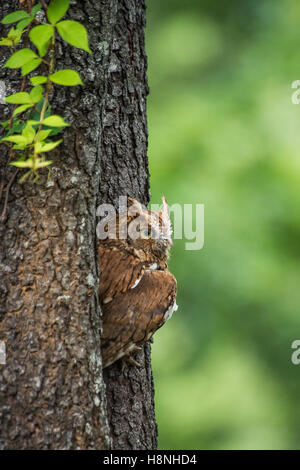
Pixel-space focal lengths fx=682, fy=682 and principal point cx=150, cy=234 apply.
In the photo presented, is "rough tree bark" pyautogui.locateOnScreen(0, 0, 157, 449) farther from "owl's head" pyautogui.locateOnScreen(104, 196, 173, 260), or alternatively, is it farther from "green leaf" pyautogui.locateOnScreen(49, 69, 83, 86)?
"owl's head" pyautogui.locateOnScreen(104, 196, 173, 260)

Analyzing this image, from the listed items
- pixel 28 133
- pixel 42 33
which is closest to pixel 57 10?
pixel 42 33

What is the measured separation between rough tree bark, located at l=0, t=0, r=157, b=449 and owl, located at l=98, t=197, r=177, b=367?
242 mm

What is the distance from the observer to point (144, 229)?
8.37 ft

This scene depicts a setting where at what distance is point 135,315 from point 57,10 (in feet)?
3.40

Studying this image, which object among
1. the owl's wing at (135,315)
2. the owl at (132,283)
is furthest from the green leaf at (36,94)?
the owl's wing at (135,315)

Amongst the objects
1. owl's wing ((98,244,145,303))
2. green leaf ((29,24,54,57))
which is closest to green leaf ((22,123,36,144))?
green leaf ((29,24,54,57))

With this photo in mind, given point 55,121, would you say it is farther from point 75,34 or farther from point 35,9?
point 35,9

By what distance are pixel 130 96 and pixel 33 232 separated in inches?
35.9

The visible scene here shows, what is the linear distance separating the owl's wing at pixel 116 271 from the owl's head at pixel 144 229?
2.4 inches

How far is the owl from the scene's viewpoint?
7.62 ft

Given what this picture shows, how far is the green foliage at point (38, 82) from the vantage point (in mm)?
1784

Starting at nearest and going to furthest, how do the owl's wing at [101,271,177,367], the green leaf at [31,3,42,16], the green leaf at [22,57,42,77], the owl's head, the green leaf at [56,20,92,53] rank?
the green leaf at [56,20,92,53] < the green leaf at [22,57,42,77] < the green leaf at [31,3,42,16] < the owl's wing at [101,271,177,367] < the owl's head

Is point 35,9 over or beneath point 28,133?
over

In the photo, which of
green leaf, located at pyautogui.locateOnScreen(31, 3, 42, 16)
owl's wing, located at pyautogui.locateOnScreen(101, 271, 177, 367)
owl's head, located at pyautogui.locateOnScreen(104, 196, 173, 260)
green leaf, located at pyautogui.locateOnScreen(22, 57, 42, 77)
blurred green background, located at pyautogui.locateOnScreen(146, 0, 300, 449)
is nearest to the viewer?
green leaf, located at pyautogui.locateOnScreen(22, 57, 42, 77)
